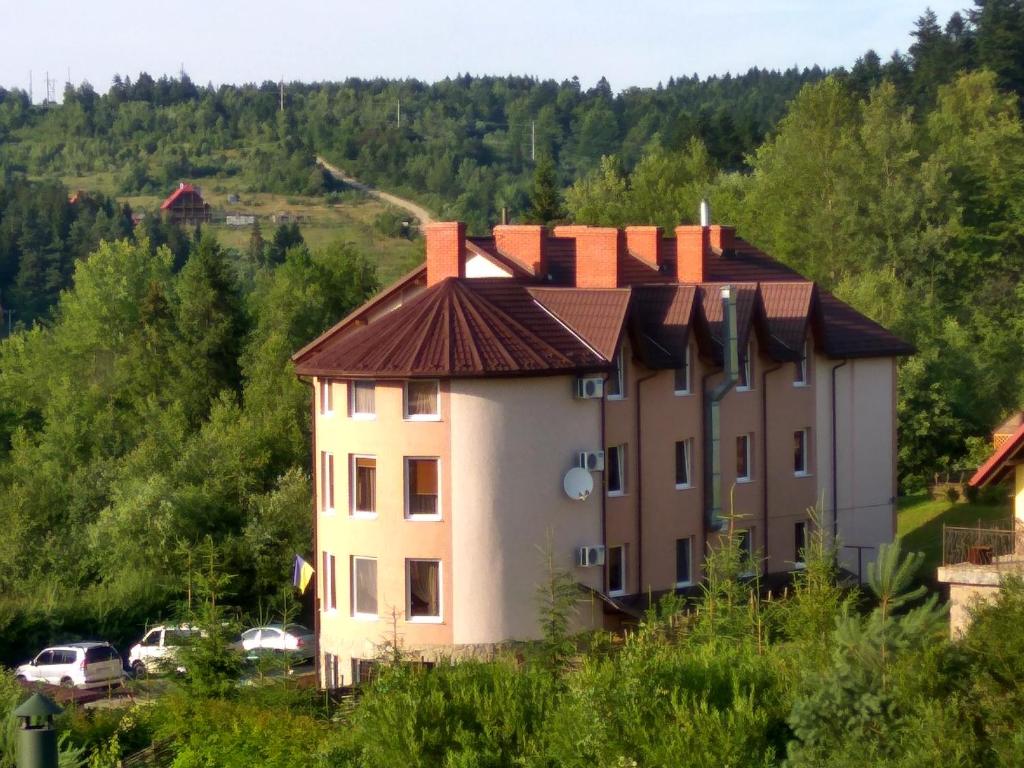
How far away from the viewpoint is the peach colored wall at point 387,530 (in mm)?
31766

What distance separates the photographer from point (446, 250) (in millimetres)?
34750

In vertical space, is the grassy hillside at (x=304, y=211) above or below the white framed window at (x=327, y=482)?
above

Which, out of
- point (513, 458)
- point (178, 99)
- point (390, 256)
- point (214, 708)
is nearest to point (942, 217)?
point (513, 458)

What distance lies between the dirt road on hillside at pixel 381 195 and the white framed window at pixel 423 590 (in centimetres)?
9820

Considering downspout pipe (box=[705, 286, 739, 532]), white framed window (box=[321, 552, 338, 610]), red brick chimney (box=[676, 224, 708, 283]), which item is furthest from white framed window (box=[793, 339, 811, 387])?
white framed window (box=[321, 552, 338, 610])

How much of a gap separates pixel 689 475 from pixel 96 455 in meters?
27.1

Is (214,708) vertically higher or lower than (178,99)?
lower

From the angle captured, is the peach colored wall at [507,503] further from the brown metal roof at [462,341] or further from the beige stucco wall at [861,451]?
the beige stucco wall at [861,451]

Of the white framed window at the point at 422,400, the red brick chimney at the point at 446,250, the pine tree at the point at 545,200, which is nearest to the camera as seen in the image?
the white framed window at the point at 422,400

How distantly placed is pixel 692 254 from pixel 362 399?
31.8ft

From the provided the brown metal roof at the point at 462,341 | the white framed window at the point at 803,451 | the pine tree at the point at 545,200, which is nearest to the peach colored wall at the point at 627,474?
the brown metal roof at the point at 462,341

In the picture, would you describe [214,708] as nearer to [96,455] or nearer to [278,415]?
[278,415]

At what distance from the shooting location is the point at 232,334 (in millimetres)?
62812

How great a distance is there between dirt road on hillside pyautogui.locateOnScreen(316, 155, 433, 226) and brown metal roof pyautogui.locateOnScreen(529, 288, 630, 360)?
95675 mm
